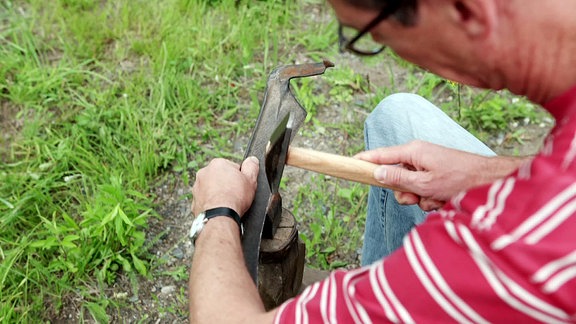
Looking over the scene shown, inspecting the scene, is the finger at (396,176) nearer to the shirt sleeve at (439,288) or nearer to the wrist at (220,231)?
the wrist at (220,231)

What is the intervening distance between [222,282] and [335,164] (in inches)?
20.3

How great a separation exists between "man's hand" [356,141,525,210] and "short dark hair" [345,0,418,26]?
2.16 feet

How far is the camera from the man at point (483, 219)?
0.99 meters

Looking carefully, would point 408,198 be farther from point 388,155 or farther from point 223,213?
point 223,213

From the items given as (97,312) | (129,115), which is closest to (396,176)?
(97,312)

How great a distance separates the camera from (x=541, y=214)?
3.27ft

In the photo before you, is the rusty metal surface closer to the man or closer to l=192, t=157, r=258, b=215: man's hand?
l=192, t=157, r=258, b=215: man's hand

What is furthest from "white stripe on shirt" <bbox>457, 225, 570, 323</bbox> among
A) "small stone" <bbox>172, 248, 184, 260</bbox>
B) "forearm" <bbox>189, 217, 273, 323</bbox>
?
"small stone" <bbox>172, 248, 184, 260</bbox>

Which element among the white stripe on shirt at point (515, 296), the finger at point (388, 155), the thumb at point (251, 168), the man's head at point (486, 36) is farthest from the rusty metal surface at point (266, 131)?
the white stripe on shirt at point (515, 296)

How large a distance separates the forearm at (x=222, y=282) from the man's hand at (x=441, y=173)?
0.47 meters

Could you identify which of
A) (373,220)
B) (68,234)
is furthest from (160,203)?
(373,220)

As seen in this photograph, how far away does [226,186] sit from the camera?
5.58 ft

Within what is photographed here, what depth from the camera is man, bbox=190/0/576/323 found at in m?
0.99

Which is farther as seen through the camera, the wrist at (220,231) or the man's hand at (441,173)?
the man's hand at (441,173)
